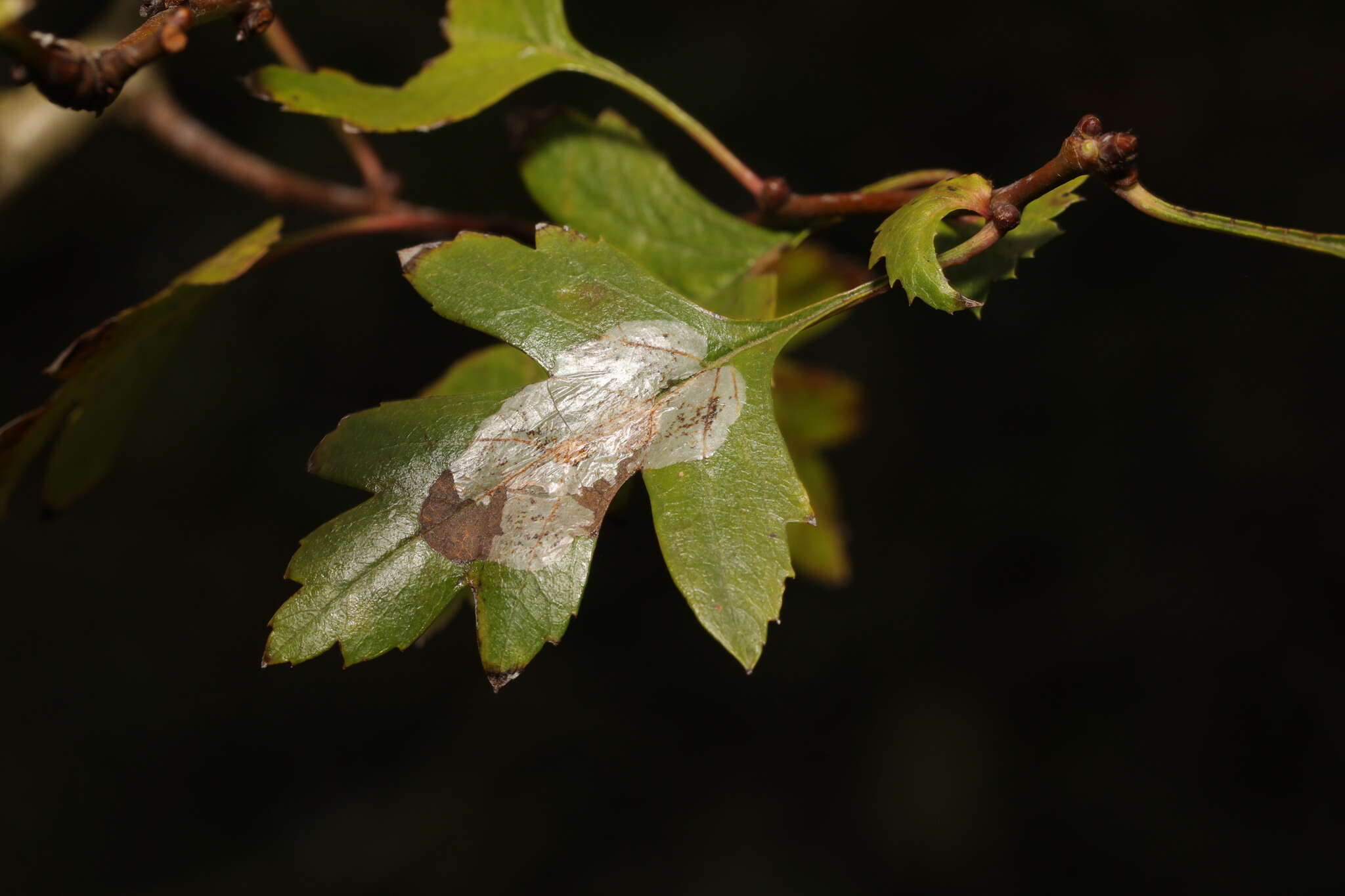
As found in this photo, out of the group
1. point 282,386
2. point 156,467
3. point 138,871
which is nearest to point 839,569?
point 282,386

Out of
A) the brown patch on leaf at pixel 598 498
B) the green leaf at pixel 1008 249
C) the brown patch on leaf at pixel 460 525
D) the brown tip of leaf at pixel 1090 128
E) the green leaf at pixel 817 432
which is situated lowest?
the green leaf at pixel 817 432

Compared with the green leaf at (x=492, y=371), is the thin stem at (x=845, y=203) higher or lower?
higher

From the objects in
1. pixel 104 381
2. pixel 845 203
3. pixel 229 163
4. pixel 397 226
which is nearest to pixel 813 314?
pixel 845 203

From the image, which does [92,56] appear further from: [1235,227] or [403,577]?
[1235,227]

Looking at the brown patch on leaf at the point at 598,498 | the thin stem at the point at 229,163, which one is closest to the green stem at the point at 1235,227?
the brown patch on leaf at the point at 598,498

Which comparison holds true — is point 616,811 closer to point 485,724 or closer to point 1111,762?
point 485,724

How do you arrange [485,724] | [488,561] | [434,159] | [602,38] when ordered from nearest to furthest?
[488,561]
[434,159]
[602,38]
[485,724]

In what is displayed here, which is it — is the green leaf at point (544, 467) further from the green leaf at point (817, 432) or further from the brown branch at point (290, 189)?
the green leaf at point (817, 432)
